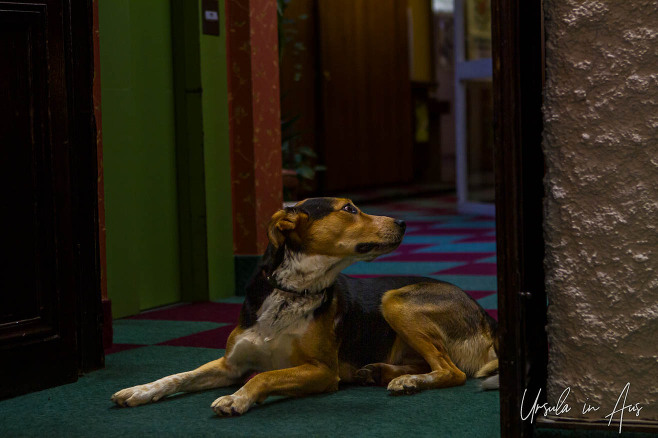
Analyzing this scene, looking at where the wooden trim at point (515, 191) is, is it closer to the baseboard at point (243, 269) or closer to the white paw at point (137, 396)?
the white paw at point (137, 396)

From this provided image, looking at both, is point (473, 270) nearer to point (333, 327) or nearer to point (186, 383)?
point (333, 327)

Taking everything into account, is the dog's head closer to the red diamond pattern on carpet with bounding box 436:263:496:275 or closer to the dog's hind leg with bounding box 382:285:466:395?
the dog's hind leg with bounding box 382:285:466:395

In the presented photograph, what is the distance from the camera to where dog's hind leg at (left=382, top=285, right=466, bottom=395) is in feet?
9.49

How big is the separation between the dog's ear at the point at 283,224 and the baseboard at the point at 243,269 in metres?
2.20

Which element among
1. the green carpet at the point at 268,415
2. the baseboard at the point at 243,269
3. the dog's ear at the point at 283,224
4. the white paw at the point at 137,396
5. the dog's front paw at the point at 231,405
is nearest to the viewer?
the green carpet at the point at 268,415

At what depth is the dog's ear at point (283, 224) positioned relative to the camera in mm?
2889

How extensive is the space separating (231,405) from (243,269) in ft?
8.38

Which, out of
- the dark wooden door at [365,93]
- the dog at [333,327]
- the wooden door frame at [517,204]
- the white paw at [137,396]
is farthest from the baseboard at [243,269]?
the dark wooden door at [365,93]

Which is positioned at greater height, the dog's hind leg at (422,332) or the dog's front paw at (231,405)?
the dog's hind leg at (422,332)

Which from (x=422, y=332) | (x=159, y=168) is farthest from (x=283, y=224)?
(x=159, y=168)

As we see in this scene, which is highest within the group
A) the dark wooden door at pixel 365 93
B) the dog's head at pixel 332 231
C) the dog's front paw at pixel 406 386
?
the dark wooden door at pixel 365 93

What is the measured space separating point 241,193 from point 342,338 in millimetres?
2270

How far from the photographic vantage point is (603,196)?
214cm

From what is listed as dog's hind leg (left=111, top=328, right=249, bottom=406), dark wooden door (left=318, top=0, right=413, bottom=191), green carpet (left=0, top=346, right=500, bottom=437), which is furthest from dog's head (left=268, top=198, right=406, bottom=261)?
dark wooden door (left=318, top=0, right=413, bottom=191)
